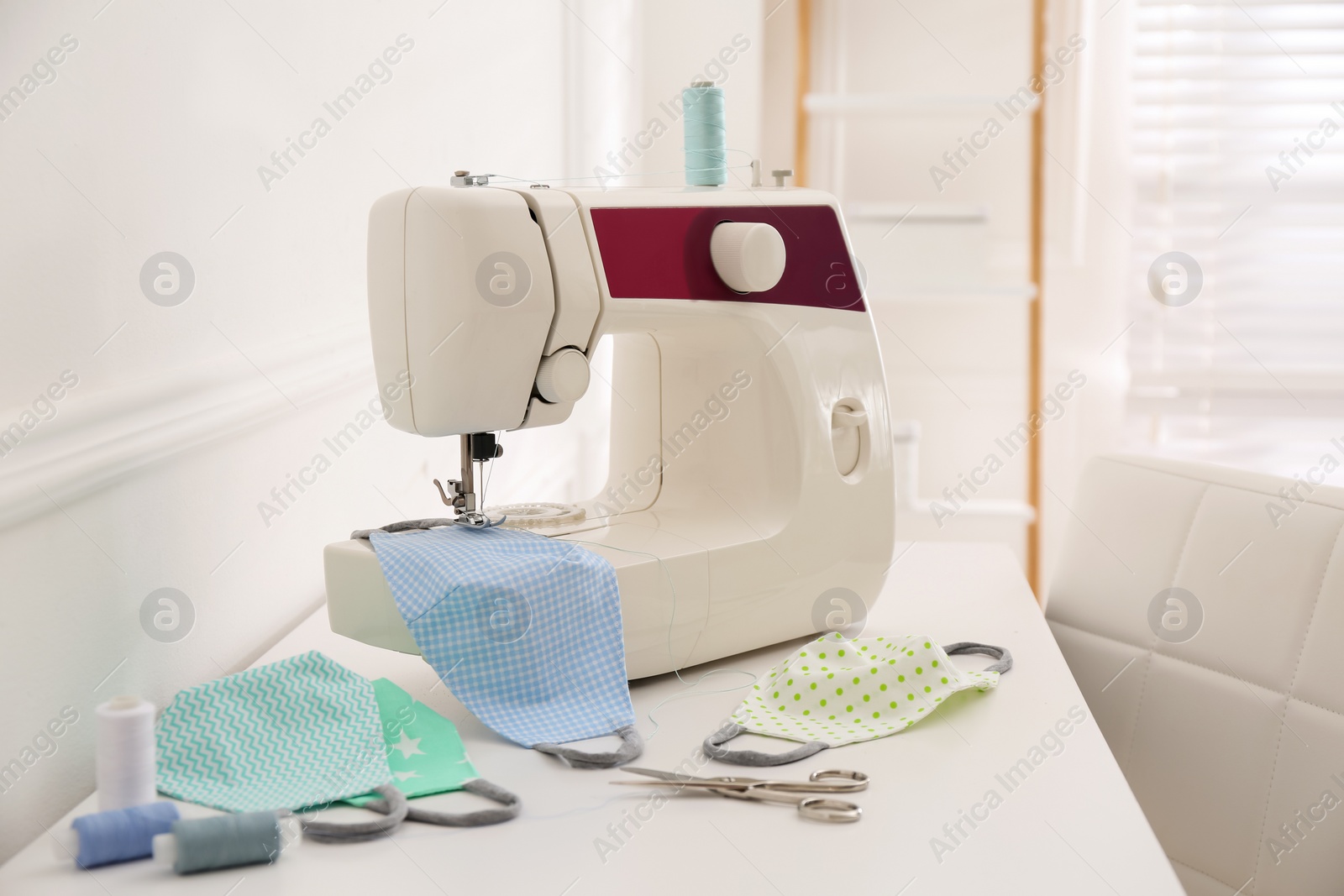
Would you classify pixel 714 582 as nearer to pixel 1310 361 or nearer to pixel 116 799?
pixel 116 799

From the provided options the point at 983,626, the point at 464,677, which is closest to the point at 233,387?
the point at 464,677

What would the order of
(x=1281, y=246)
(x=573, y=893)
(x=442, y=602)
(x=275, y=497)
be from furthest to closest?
(x=1281, y=246), (x=275, y=497), (x=442, y=602), (x=573, y=893)

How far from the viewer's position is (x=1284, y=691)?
107 centimetres

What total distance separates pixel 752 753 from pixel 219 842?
1.20ft

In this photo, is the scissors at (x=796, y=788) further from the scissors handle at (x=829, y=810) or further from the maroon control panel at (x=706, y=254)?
the maroon control panel at (x=706, y=254)

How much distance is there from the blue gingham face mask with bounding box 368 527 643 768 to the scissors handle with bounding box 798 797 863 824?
0.49ft

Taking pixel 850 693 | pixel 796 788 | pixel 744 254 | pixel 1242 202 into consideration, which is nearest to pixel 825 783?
pixel 796 788

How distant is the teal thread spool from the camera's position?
1148mm

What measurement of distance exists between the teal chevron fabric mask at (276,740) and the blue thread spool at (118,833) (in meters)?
0.06

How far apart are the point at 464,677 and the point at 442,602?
2.5 inches

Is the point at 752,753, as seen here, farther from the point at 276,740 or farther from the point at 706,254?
the point at 706,254

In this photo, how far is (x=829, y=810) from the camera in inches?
27.8

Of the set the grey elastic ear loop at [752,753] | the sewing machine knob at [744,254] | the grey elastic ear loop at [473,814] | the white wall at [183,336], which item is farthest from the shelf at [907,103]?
the grey elastic ear loop at [473,814]

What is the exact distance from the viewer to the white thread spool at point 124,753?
67cm
